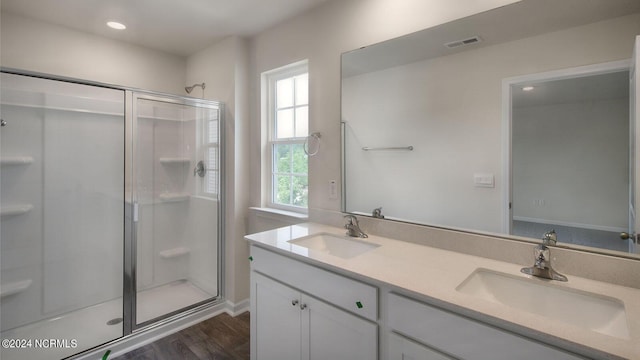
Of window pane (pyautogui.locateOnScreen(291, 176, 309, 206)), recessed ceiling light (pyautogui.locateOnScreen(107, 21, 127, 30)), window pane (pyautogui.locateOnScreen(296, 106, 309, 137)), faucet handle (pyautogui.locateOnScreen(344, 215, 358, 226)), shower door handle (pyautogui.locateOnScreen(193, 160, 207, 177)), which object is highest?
recessed ceiling light (pyautogui.locateOnScreen(107, 21, 127, 30))

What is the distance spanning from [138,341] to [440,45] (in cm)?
285

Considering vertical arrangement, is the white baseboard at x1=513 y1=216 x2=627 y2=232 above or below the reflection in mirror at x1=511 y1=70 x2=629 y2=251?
below

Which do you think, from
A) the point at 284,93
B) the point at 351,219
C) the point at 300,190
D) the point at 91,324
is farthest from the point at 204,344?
the point at 284,93

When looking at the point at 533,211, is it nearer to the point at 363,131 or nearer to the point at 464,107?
the point at 464,107

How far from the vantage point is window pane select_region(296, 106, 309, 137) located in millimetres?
2432

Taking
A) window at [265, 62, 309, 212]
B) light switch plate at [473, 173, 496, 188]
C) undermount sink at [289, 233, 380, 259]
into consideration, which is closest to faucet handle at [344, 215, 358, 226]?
undermount sink at [289, 233, 380, 259]

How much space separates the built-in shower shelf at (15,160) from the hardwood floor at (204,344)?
1.61 m

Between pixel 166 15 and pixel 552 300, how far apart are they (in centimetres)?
295

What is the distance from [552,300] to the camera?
3.59 feet

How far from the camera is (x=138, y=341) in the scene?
7.09ft

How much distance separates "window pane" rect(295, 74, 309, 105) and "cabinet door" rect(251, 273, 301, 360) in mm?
1462

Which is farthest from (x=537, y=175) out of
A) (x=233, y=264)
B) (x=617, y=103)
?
(x=233, y=264)

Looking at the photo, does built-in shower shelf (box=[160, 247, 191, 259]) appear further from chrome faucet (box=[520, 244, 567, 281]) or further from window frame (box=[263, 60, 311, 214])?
chrome faucet (box=[520, 244, 567, 281])

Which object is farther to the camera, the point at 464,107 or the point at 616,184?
the point at 464,107
